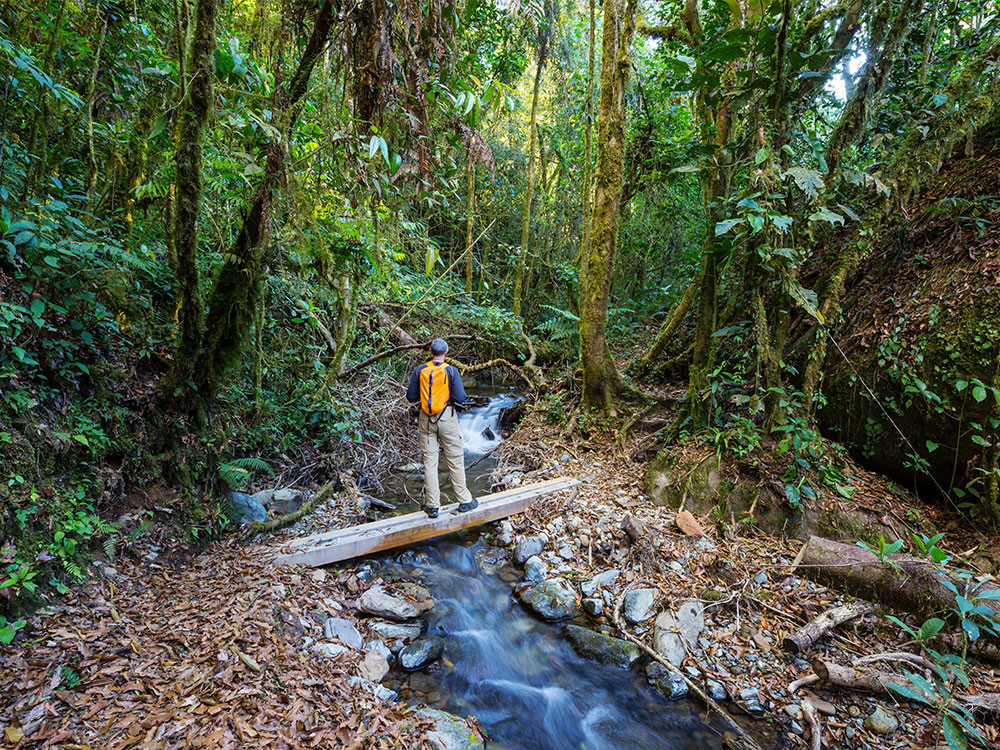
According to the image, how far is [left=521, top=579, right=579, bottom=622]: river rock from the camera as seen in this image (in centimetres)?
427

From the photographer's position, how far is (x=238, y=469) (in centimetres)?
449

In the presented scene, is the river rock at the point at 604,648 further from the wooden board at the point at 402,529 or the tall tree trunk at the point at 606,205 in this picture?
the tall tree trunk at the point at 606,205

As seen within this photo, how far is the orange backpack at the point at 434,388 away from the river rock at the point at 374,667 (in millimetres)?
2389

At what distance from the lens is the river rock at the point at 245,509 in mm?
4426

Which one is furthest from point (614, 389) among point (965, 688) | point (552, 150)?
point (552, 150)

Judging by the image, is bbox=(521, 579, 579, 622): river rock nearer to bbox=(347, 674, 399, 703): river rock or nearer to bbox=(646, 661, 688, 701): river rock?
bbox=(646, 661, 688, 701): river rock

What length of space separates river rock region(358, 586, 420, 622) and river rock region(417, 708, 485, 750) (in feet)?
3.28

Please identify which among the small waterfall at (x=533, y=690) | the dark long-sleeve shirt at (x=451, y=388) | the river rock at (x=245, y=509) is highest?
the dark long-sleeve shirt at (x=451, y=388)

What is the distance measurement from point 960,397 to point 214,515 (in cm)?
694

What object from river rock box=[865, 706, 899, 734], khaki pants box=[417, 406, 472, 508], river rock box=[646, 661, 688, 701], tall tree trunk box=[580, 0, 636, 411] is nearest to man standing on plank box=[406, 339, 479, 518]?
khaki pants box=[417, 406, 472, 508]

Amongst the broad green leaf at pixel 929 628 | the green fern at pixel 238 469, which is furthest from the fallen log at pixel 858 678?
the green fern at pixel 238 469

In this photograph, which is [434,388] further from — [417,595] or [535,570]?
[535,570]

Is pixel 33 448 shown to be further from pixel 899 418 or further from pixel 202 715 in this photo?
pixel 899 418

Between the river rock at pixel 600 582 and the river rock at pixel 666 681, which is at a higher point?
the river rock at pixel 600 582
